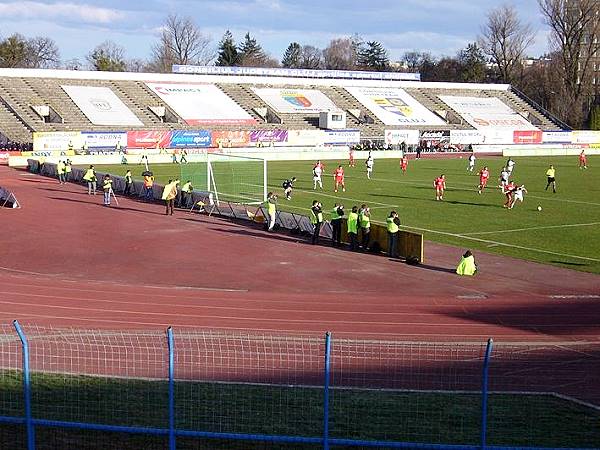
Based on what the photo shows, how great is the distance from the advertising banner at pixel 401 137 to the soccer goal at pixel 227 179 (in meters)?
39.4

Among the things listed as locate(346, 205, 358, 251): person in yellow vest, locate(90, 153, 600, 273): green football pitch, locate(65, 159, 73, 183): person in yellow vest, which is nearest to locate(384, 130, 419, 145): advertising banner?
locate(90, 153, 600, 273): green football pitch

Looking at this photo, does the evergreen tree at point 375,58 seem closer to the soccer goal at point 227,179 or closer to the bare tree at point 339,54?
the bare tree at point 339,54

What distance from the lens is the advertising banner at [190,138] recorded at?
75750 millimetres

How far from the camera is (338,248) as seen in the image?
93.5ft

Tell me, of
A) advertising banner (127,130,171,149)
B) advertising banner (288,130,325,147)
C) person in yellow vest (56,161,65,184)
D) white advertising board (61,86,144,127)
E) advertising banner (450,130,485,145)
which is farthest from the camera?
advertising banner (450,130,485,145)

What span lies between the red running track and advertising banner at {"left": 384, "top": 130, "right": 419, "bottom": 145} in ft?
188

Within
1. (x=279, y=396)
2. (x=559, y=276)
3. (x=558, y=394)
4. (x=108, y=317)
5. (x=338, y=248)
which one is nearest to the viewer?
(x=279, y=396)

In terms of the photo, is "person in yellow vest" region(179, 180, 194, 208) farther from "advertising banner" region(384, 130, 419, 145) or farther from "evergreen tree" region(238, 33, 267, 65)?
"evergreen tree" region(238, 33, 267, 65)

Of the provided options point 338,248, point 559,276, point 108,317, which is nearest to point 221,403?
point 108,317

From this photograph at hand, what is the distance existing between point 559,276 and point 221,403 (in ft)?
49.2

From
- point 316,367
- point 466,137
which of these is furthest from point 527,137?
point 316,367

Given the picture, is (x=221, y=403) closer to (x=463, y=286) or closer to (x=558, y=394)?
(x=558, y=394)

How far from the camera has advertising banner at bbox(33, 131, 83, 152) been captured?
66875 millimetres

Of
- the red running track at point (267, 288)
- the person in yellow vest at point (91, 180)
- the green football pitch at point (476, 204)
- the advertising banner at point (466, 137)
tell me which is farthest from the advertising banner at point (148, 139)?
the red running track at point (267, 288)
